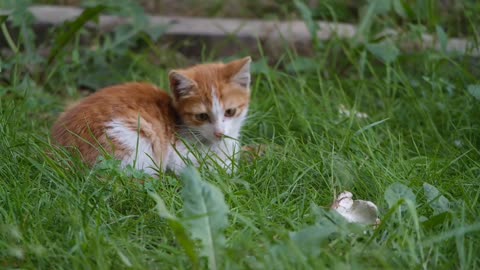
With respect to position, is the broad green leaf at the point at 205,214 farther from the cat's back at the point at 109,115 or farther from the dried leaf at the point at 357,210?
the cat's back at the point at 109,115

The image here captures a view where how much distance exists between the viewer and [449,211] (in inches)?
108

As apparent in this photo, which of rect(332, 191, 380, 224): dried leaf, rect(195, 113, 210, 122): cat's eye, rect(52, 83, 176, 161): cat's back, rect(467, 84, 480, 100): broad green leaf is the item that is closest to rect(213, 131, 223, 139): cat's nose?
rect(195, 113, 210, 122): cat's eye

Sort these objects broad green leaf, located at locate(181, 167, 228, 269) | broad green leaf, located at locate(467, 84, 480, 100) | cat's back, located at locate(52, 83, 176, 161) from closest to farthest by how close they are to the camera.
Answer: broad green leaf, located at locate(181, 167, 228, 269) < cat's back, located at locate(52, 83, 176, 161) < broad green leaf, located at locate(467, 84, 480, 100)

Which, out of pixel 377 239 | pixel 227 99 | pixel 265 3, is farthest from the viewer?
pixel 265 3

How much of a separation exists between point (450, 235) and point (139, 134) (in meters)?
1.60

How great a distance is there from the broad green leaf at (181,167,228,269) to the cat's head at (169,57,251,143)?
1.21 metres

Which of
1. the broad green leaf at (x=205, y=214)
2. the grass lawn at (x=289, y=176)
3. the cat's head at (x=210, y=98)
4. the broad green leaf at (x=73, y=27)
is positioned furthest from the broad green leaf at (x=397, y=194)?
the broad green leaf at (x=73, y=27)

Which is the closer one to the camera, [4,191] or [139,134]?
[4,191]

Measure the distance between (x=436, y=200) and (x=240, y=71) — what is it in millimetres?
1398

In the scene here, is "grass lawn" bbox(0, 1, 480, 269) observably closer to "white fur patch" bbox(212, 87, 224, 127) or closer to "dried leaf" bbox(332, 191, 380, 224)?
"dried leaf" bbox(332, 191, 380, 224)

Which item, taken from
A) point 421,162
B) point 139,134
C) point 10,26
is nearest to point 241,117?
point 139,134

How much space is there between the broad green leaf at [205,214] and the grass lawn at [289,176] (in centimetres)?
1

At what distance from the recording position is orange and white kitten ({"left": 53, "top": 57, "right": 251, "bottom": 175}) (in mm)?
3480

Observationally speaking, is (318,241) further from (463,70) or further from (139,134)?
(463,70)
